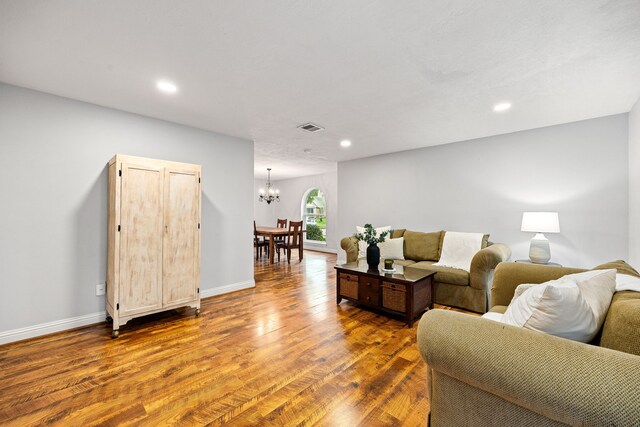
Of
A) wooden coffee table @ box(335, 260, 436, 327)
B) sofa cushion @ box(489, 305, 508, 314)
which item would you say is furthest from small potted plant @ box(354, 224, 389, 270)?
sofa cushion @ box(489, 305, 508, 314)

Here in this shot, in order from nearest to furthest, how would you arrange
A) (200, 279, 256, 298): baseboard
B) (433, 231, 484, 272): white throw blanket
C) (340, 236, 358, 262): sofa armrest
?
(433, 231, 484, 272): white throw blanket < (200, 279, 256, 298): baseboard < (340, 236, 358, 262): sofa armrest

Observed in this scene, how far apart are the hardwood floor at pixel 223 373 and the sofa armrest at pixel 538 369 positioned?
0.79 m

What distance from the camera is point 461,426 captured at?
1147 mm

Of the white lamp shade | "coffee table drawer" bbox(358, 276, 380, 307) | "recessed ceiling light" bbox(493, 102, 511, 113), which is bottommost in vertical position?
"coffee table drawer" bbox(358, 276, 380, 307)

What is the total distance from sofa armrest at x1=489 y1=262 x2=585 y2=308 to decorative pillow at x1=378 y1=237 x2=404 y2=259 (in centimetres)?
204

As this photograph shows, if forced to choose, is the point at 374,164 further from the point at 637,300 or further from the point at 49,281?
the point at 49,281

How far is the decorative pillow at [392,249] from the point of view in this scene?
427 cm

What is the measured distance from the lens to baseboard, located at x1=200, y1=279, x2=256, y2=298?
3729 mm

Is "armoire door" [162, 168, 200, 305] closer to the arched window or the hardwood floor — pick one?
the hardwood floor

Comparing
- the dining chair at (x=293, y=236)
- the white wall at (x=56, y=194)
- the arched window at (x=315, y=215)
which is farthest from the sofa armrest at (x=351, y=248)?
the arched window at (x=315, y=215)

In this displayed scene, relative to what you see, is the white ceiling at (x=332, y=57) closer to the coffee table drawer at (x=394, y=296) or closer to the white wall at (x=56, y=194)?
the white wall at (x=56, y=194)

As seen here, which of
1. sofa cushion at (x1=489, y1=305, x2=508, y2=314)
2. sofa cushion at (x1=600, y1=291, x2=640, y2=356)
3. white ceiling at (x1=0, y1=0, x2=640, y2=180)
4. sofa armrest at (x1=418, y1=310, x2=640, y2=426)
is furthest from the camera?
sofa cushion at (x1=489, y1=305, x2=508, y2=314)

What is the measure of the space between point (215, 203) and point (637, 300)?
3.98m

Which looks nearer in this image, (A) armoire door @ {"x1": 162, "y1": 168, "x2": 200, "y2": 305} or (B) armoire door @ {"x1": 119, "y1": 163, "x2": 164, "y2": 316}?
(B) armoire door @ {"x1": 119, "y1": 163, "x2": 164, "y2": 316}
